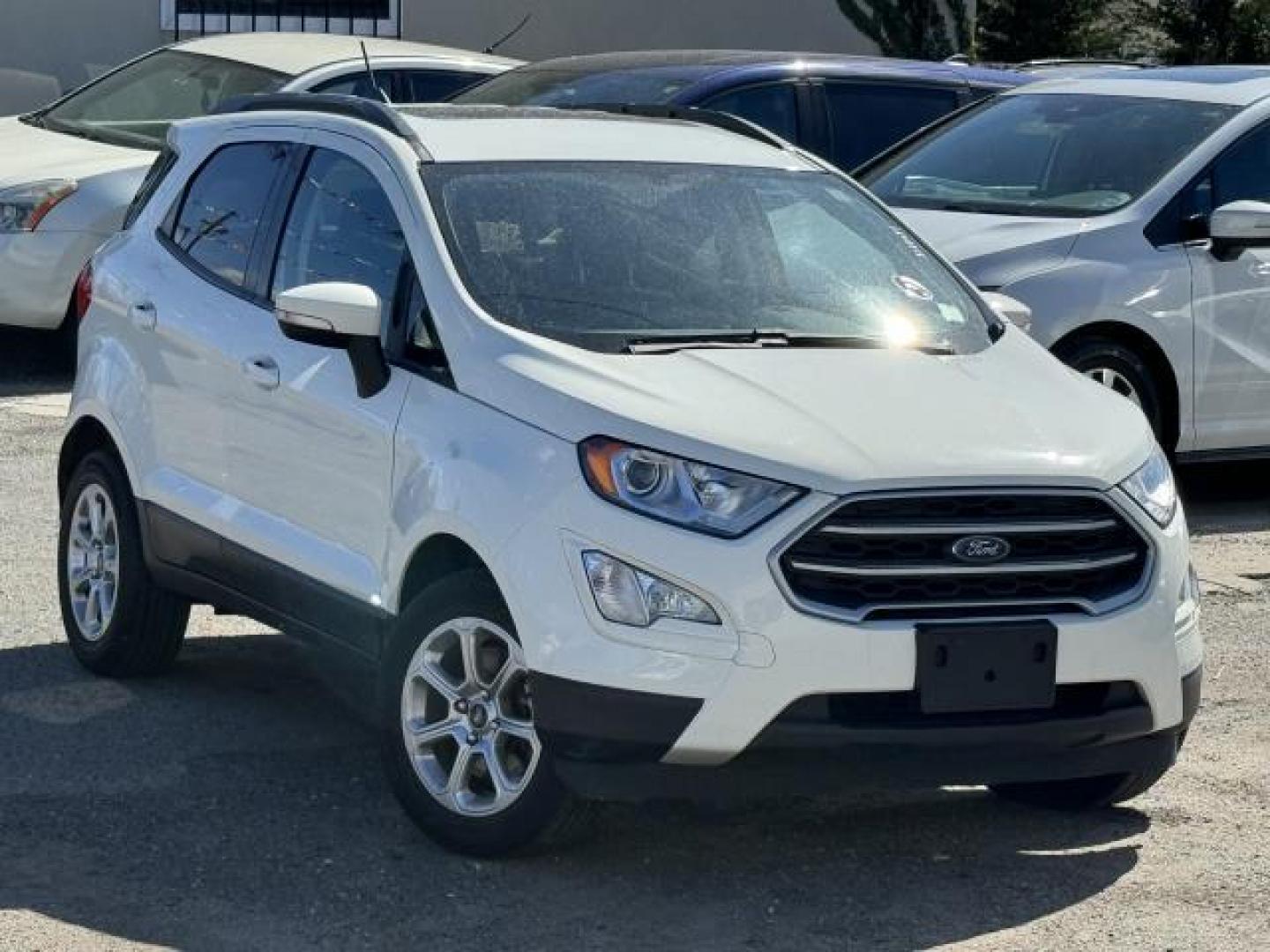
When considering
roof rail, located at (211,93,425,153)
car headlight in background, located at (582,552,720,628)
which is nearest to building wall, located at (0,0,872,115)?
roof rail, located at (211,93,425,153)

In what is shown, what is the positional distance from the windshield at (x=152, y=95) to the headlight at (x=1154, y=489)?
333 inches

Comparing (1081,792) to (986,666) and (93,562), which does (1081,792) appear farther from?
(93,562)

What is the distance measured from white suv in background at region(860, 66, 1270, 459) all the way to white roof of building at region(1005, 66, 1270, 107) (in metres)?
0.02

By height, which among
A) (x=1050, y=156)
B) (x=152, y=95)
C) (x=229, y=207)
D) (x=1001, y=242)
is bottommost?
(x=152, y=95)

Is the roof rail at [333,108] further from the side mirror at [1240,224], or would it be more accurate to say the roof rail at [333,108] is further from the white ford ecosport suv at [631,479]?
the side mirror at [1240,224]

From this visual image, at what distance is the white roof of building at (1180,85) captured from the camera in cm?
1088

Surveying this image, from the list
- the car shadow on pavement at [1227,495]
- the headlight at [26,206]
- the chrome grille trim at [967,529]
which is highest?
the chrome grille trim at [967,529]

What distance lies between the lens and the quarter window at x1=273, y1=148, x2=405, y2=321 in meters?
6.54

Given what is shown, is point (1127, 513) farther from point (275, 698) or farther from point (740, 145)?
point (275, 698)

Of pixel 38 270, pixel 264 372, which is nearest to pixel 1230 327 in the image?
pixel 264 372

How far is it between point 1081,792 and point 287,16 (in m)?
14.6

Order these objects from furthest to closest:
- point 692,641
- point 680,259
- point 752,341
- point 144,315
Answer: point 144,315
point 680,259
point 752,341
point 692,641

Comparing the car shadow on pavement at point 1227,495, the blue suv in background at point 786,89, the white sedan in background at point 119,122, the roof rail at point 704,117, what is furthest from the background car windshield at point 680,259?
the white sedan in background at point 119,122

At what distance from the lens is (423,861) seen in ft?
19.2
